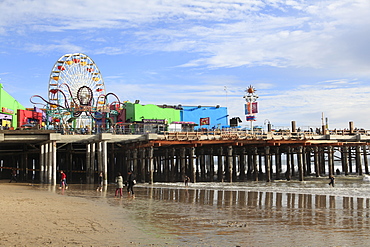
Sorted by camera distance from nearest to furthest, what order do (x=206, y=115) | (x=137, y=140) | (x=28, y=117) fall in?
1. (x=137, y=140)
2. (x=28, y=117)
3. (x=206, y=115)

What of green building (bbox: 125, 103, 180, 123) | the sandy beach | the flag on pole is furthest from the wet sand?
the flag on pole

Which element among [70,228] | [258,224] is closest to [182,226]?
[258,224]

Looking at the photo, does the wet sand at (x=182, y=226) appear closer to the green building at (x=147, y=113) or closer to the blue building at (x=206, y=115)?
the green building at (x=147, y=113)

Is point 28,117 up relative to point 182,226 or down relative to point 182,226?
up

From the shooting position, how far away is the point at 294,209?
1723 cm

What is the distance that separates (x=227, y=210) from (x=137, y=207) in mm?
3635

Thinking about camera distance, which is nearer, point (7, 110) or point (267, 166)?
point (267, 166)

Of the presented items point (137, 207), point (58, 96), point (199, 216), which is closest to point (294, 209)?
point (199, 216)

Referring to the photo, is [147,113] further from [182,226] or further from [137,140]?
[182,226]

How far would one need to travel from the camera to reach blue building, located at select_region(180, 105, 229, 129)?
7000 centimetres

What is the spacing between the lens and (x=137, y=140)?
4272 cm

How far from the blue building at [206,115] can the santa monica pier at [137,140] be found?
0.53ft

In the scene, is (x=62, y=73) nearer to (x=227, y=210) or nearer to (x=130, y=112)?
(x=130, y=112)

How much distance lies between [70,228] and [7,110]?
157ft
